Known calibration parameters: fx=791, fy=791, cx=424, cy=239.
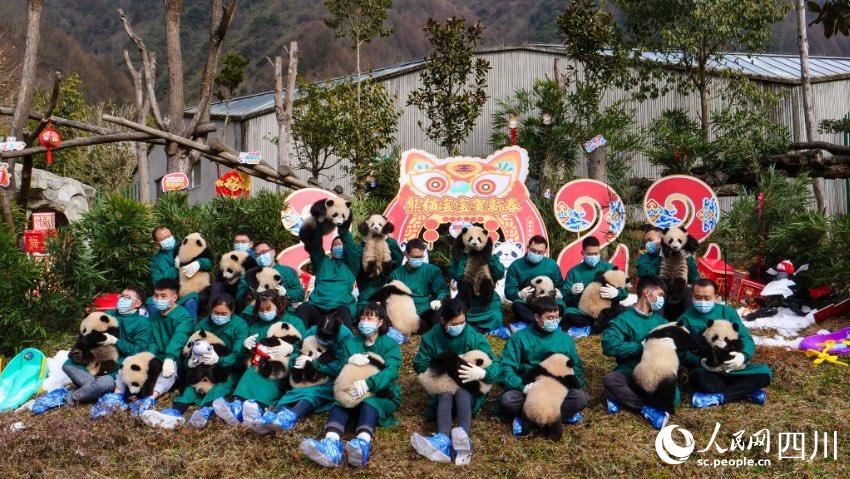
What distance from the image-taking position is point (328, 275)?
803 centimetres

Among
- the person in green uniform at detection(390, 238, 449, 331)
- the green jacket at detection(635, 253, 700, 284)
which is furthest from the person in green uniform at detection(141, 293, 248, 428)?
the green jacket at detection(635, 253, 700, 284)

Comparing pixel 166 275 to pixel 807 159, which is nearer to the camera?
pixel 166 275

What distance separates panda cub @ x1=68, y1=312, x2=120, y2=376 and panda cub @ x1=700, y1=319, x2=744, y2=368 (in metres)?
4.80

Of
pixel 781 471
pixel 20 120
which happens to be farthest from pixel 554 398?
pixel 20 120

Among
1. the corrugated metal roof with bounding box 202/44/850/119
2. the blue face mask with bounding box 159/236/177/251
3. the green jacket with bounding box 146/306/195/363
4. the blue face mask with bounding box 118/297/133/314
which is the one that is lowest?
the green jacket with bounding box 146/306/195/363

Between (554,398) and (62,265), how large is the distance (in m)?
6.03

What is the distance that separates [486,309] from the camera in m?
8.30

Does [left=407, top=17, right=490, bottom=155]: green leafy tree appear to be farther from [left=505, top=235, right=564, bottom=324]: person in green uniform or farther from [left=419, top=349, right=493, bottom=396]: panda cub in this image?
[left=419, top=349, right=493, bottom=396]: panda cub

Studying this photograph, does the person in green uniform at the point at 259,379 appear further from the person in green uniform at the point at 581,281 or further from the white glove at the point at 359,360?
the person in green uniform at the point at 581,281

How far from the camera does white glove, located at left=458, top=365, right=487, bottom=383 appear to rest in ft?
18.1

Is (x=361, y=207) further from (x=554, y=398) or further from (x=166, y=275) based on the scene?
(x=554, y=398)

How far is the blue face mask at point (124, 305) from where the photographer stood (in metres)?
6.84

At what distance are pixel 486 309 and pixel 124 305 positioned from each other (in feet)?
11.7

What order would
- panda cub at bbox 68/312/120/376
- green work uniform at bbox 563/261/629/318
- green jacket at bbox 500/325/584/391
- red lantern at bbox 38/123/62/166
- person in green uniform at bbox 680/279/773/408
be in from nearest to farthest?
green jacket at bbox 500/325/584/391, person in green uniform at bbox 680/279/773/408, panda cub at bbox 68/312/120/376, green work uniform at bbox 563/261/629/318, red lantern at bbox 38/123/62/166
